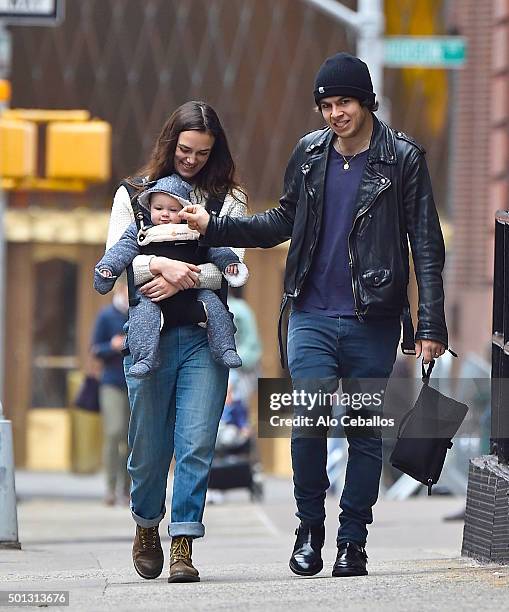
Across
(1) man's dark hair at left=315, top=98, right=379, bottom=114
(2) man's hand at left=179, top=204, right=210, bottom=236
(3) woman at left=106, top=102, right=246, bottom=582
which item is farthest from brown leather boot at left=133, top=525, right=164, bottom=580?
(1) man's dark hair at left=315, top=98, right=379, bottom=114

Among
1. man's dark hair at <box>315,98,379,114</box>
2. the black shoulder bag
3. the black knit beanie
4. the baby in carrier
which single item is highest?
the black knit beanie

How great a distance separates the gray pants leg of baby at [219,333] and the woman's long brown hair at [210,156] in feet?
1.49

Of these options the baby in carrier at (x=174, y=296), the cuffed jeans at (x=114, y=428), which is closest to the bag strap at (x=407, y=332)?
the baby in carrier at (x=174, y=296)

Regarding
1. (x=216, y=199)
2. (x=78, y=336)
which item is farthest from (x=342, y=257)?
(x=78, y=336)

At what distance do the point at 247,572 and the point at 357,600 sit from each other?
1313 millimetres

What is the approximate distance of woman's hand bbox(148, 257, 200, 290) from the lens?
647cm

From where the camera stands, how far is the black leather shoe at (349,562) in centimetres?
661

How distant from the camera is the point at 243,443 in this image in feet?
44.7

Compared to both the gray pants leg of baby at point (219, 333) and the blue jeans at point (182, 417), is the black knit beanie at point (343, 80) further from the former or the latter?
the blue jeans at point (182, 417)

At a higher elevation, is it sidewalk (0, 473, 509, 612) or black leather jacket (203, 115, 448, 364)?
black leather jacket (203, 115, 448, 364)

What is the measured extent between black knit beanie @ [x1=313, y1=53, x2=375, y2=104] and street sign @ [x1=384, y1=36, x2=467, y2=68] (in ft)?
Result: 25.8

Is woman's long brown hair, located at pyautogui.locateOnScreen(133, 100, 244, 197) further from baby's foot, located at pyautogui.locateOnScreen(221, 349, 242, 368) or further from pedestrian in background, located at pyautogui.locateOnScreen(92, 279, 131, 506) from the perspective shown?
pedestrian in background, located at pyautogui.locateOnScreen(92, 279, 131, 506)

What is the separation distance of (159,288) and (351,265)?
2.46 ft

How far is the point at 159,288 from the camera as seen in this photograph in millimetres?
6492
